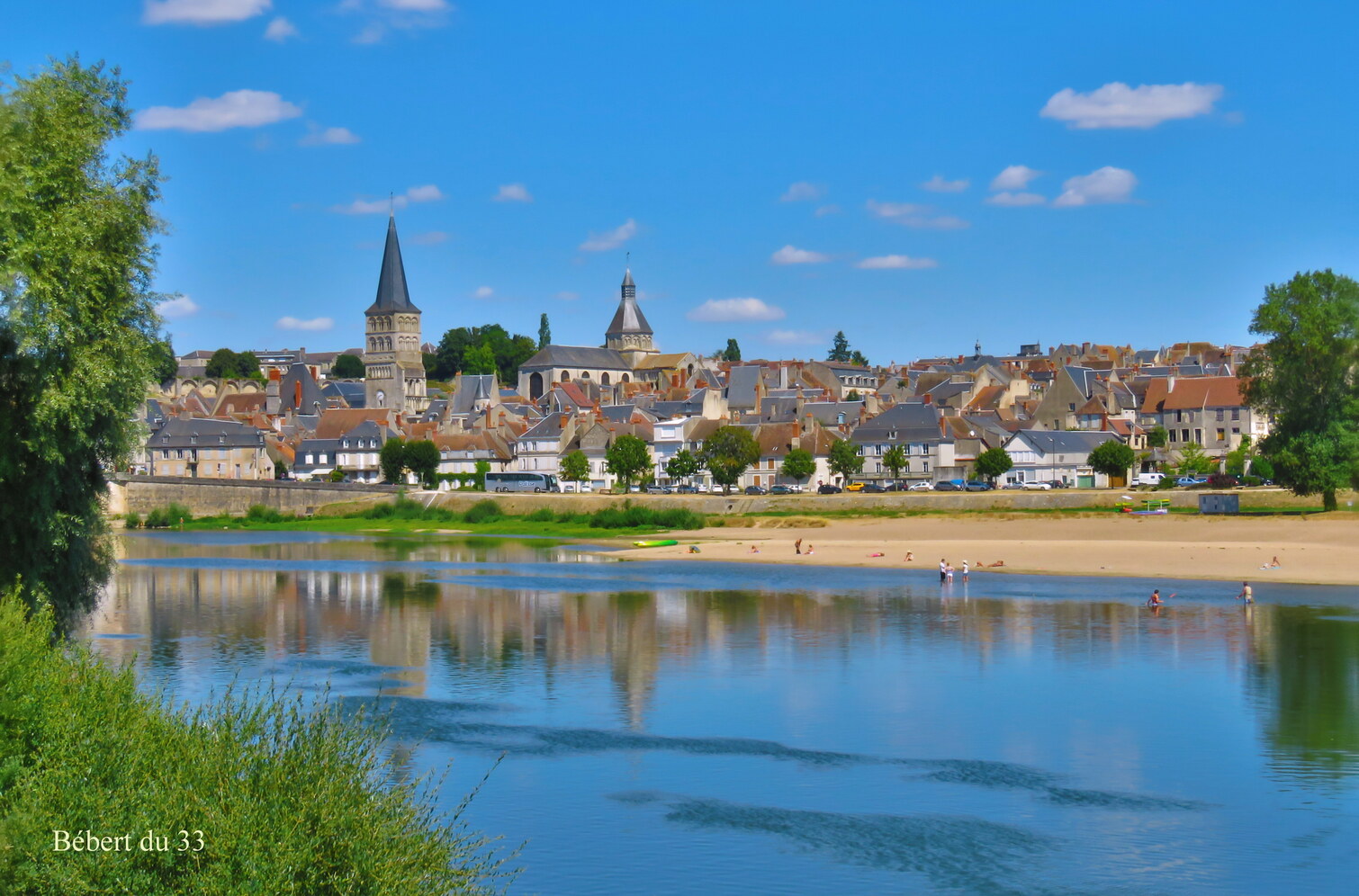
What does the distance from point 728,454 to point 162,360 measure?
61685mm

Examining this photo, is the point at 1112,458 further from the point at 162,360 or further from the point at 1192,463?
the point at 162,360

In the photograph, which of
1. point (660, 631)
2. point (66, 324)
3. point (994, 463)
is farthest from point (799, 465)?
point (66, 324)

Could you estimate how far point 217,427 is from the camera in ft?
337

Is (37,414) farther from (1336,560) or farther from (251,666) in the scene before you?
(1336,560)

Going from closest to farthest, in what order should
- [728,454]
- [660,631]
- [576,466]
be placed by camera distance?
[660,631]
[728,454]
[576,466]

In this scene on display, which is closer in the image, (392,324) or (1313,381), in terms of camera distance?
(1313,381)

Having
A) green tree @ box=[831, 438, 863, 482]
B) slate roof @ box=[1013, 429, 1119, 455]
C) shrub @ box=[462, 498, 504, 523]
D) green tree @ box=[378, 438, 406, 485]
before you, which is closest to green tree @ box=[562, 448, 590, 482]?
green tree @ box=[378, 438, 406, 485]

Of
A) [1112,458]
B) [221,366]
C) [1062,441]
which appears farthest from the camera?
[221,366]

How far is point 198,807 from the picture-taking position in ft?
32.5

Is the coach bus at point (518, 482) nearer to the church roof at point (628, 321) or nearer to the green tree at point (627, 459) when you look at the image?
the green tree at point (627, 459)

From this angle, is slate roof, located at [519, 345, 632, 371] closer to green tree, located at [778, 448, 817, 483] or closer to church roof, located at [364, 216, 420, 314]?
church roof, located at [364, 216, 420, 314]

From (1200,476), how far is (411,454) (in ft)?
156

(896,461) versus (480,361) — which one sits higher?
(480,361)

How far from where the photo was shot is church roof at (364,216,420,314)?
164 meters
